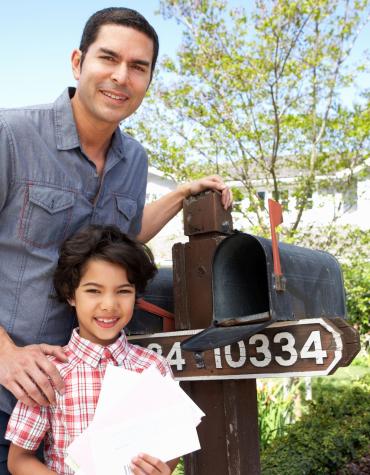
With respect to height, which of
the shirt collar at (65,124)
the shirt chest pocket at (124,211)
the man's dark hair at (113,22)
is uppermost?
the man's dark hair at (113,22)

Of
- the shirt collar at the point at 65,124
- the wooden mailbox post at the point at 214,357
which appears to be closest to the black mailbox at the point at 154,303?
the wooden mailbox post at the point at 214,357

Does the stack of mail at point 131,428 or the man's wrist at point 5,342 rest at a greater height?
the man's wrist at point 5,342

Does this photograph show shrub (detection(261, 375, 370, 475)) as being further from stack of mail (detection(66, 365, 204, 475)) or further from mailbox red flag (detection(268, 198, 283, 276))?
stack of mail (detection(66, 365, 204, 475))

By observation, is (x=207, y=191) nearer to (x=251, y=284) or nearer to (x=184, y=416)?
(x=251, y=284)

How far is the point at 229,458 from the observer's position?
7.39 ft

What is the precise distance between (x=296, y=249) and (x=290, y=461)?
2.51 metres

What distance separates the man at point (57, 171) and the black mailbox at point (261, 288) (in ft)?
1.43

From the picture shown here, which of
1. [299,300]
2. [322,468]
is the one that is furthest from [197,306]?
[322,468]

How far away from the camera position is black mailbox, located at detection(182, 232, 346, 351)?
Result: 6.48ft

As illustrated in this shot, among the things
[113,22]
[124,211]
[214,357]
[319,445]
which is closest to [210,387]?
[214,357]

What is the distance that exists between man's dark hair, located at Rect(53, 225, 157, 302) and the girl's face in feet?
0.06

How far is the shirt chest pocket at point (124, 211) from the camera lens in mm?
2205

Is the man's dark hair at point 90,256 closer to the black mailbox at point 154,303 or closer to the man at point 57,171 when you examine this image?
the man at point 57,171

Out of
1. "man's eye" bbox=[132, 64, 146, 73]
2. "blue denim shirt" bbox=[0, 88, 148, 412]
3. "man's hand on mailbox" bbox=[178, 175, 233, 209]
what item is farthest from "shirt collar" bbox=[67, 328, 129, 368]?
"man's eye" bbox=[132, 64, 146, 73]
